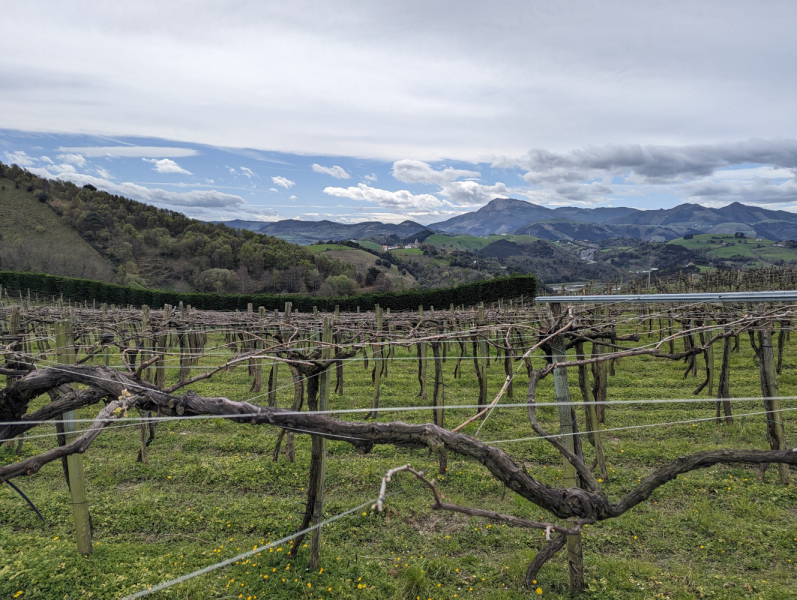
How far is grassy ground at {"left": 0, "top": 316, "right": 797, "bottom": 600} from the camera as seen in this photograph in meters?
4.53

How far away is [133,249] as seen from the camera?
7869 cm

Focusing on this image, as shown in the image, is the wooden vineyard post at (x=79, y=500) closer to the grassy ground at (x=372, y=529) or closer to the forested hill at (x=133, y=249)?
the grassy ground at (x=372, y=529)

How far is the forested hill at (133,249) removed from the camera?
6488 cm

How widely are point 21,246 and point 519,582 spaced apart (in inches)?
3112

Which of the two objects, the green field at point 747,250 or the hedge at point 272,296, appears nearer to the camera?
→ the hedge at point 272,296

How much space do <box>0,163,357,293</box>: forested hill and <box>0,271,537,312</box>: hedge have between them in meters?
17.3

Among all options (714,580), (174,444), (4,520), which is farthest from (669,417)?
(4,520)

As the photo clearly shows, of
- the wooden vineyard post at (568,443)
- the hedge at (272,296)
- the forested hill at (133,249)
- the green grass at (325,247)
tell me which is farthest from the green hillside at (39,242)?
the wooden vineyard post at (568,443)

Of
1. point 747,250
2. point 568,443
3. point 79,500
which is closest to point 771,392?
point 568,443

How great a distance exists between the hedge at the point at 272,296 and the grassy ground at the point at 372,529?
Result: 25981 millimetres

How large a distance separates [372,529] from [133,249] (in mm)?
88341

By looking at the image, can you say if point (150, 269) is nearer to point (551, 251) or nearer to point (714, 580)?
point (714, 580)

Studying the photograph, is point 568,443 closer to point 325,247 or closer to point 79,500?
point 79,500

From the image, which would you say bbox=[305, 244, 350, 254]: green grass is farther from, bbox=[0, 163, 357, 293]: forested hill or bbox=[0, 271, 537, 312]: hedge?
bbox=[0, 271, 537, 312]: hedge
